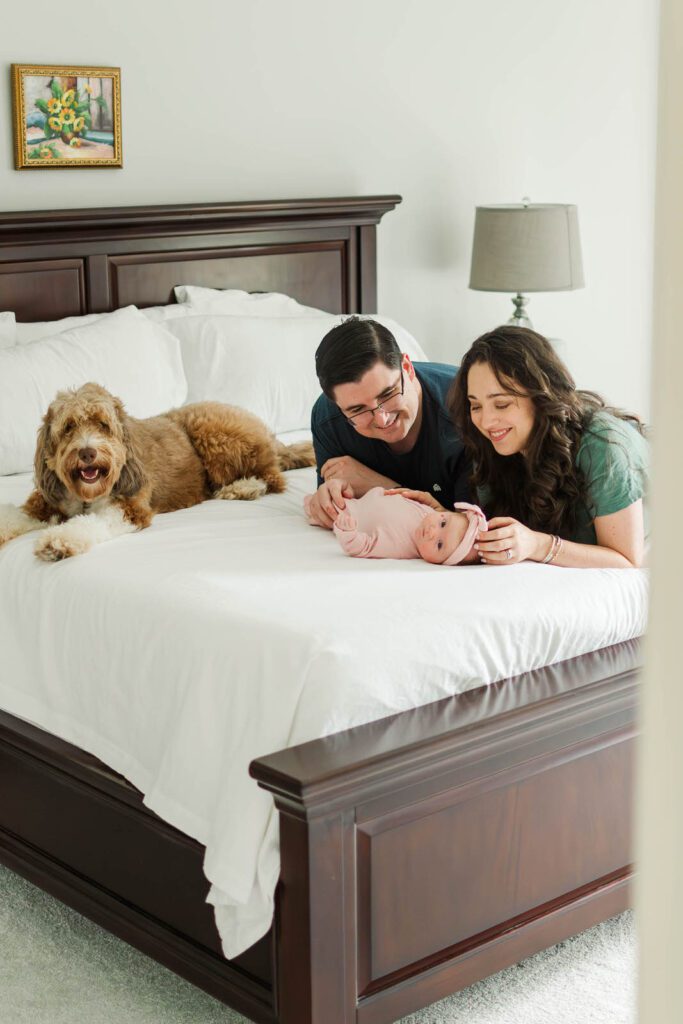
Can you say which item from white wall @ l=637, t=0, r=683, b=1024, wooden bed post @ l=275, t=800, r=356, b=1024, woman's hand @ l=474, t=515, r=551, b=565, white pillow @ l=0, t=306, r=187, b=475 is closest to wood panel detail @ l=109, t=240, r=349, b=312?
white pillow @ l=0, t=306, r=187, b=475

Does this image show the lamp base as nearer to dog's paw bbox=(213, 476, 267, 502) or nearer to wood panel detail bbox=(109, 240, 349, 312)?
wood panel detail bbox=(109, 240, 349, 312)

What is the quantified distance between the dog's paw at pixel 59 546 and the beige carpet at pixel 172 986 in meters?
0.69

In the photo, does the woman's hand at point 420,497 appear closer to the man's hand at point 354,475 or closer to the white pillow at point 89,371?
the man's hand at point 354,475

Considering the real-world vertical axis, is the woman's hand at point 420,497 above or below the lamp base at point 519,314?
below

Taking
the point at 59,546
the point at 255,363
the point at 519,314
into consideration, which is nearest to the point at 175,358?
the point at 255,363

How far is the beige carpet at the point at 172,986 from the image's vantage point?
1961 mm

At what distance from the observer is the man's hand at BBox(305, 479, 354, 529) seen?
7.72 feet

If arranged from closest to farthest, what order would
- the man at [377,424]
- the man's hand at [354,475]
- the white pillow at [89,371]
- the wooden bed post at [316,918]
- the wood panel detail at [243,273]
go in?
the wooden bed post at [316,918] < the man at [377,424] < the man's hand at [354,475] < the white pillow at [89,371] < the wood panel detail at [243,273]

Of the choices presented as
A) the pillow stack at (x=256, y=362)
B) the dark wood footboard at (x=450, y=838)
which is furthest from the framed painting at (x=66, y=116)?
the dark wood footboard at (x=450, y=838)

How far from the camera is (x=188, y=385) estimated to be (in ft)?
10.6

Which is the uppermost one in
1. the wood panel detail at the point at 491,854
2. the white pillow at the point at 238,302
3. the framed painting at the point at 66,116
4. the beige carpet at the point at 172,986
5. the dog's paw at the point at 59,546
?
the framed painting at the point at 66,116

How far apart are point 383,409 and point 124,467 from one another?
510 millimetres

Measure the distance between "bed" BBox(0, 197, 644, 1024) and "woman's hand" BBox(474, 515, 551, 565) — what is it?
56mm

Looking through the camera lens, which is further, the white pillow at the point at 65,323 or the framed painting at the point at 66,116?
the framed painting at the point at 66,116
